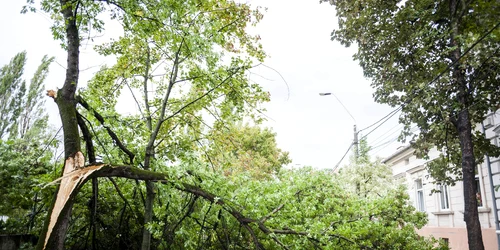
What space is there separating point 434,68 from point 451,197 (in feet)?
24.0

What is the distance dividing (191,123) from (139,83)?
153 cm

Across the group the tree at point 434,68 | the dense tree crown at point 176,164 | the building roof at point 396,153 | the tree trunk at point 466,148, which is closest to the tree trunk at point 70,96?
the dense tree crown at point 176,164

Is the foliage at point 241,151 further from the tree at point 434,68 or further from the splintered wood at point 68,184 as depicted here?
the tree at point 434,68

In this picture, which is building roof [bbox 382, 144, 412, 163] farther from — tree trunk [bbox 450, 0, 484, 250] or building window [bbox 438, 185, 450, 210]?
tree trunk [bbox 450, 0, 484, 250]

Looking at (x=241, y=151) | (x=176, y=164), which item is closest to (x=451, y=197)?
(x=241, y=151)

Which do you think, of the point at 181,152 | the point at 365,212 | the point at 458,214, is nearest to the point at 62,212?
the point at 181,152

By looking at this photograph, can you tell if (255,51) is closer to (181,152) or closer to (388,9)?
(181,152)

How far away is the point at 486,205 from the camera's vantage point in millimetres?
10969

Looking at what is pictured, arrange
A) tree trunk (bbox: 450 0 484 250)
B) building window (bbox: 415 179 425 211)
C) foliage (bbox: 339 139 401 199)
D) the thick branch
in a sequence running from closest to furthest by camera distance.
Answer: the thick branch
tree trunk (bbox: 450 0 484 250)
building window (bbox: 415 179 425 211)
foliage (bbox: 339 139 401 199)

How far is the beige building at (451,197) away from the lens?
34.2 feet

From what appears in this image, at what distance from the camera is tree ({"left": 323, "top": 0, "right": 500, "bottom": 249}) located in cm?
772

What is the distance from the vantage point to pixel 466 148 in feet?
25.8

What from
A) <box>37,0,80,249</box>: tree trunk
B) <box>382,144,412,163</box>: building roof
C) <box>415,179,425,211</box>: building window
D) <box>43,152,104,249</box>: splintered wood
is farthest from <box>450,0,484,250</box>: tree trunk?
<box>415,179,425,211</box>: building window

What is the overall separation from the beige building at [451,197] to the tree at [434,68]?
72.2 inches
